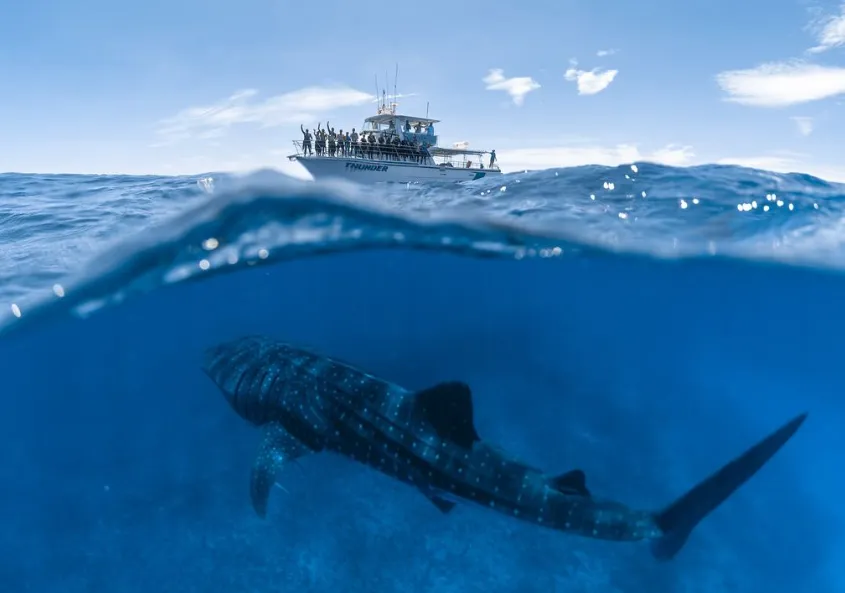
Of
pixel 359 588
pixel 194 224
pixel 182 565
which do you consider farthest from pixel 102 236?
pixel 359 588

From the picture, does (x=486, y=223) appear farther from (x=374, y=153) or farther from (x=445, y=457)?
(x=374, y=153)

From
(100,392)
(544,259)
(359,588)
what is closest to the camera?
(359,588)

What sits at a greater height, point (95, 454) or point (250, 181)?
point (250, 181)

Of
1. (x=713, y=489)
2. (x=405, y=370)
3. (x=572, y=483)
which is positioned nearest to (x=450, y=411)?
(x=572, y=483)

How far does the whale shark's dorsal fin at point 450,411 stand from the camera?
21.2 feet

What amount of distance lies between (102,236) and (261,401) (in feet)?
21.1

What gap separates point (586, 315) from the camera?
2522 centimetres

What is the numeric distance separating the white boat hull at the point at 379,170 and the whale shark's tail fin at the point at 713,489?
3692 centimetres

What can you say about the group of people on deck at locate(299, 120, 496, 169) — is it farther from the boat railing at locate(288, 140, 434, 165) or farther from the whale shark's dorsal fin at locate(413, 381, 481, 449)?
the whale shark's dorsal fin at locate(413, 381, 481, 449)

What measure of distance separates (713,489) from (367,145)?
45.6 meters

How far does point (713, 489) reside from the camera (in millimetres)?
6613

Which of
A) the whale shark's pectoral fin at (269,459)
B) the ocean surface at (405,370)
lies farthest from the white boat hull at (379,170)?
the whale shark's pectoral fin at (269,459)

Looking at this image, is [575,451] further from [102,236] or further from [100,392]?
[100,392]

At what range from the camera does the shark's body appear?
642 cm
